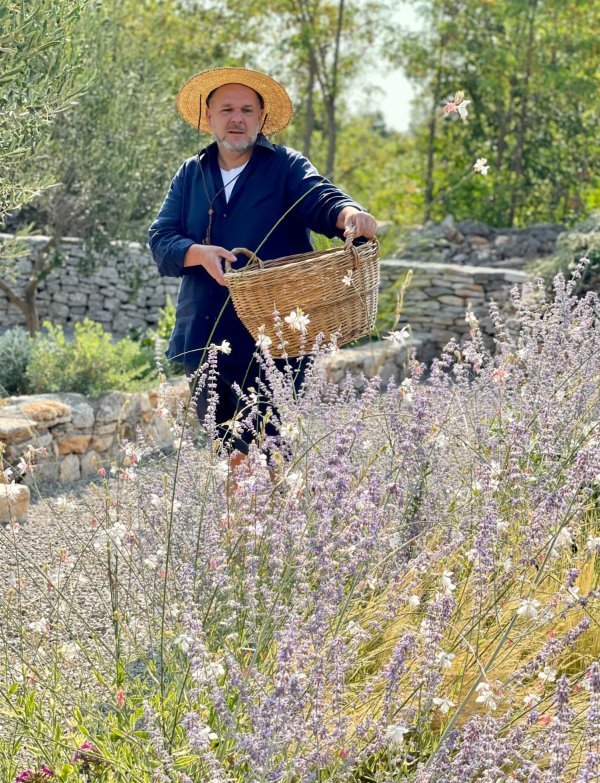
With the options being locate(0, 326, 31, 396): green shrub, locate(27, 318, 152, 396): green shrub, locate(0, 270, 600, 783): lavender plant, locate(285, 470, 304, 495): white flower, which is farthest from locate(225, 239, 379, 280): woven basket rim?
locate(0, 326, 31, 396): green shrub

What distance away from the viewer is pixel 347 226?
343 cm

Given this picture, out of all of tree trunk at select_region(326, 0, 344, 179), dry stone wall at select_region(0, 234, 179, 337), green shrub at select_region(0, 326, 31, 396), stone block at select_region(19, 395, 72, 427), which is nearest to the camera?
stone block at select_region(19, 395, 72, 427)

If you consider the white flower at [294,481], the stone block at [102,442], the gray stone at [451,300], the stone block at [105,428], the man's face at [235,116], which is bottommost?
the stone block at [102,442]

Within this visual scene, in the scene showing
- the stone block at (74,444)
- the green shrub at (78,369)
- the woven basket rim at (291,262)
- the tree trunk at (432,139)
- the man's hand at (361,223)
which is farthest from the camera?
the tree trunk at (432,139)

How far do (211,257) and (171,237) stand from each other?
0.37 metres

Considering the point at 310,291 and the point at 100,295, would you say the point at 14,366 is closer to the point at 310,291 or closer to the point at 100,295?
the point at 310,291

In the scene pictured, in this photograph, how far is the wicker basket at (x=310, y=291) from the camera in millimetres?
3296

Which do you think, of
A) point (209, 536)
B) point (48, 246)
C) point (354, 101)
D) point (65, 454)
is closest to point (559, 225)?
point (354, 101)

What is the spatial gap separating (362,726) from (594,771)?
21.7 inches

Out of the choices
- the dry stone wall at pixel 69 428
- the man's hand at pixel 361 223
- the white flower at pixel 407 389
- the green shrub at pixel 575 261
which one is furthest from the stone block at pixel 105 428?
the green shrub at pixel 575 261

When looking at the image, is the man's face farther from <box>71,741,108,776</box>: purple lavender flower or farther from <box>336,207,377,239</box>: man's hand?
<box>71,741,108,776</box>: purple lavender flower

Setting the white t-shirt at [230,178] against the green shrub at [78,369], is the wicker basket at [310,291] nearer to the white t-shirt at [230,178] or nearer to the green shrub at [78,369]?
the white t-shirt at [230,178]

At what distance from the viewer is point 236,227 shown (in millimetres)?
3908

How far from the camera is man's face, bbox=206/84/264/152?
3885mm
